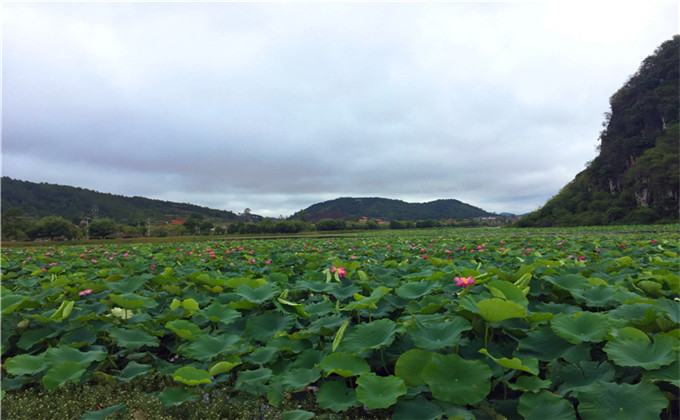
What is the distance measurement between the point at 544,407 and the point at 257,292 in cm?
192

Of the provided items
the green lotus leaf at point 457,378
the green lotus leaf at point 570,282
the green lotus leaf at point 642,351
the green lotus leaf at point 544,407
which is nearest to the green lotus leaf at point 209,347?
the green lotus leaf at point 457,378

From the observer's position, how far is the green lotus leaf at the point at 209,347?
189 centimetres

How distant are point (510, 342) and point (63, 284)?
398 centimetres

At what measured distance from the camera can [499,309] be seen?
5.07 ft

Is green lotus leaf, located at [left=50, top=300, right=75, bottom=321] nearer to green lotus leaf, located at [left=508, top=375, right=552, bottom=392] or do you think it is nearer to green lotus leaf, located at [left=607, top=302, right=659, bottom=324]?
green lotus leaf, located at [left=508, top=375, right=552, bottom=392]

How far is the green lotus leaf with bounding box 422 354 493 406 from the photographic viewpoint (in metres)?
1.36

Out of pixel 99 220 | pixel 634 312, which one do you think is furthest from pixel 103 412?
pixel 99 220

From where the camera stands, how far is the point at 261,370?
1.81 metres

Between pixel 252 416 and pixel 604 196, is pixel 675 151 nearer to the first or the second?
pixel 604 196

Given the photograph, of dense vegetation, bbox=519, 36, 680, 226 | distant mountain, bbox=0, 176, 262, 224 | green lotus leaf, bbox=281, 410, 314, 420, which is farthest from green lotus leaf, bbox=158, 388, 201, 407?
distant mountain, bbox=0, 176, 262, 224

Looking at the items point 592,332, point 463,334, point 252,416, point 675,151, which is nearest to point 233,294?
point 252,416

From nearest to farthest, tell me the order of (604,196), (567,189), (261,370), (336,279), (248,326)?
(261,370) < (248,326) < (336,279) < (604,196) < (567,189)

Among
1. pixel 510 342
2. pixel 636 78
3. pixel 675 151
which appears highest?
pixel 636 78

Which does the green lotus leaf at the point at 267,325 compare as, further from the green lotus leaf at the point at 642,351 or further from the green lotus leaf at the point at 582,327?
the green lotus leaf at the point at 642,351
